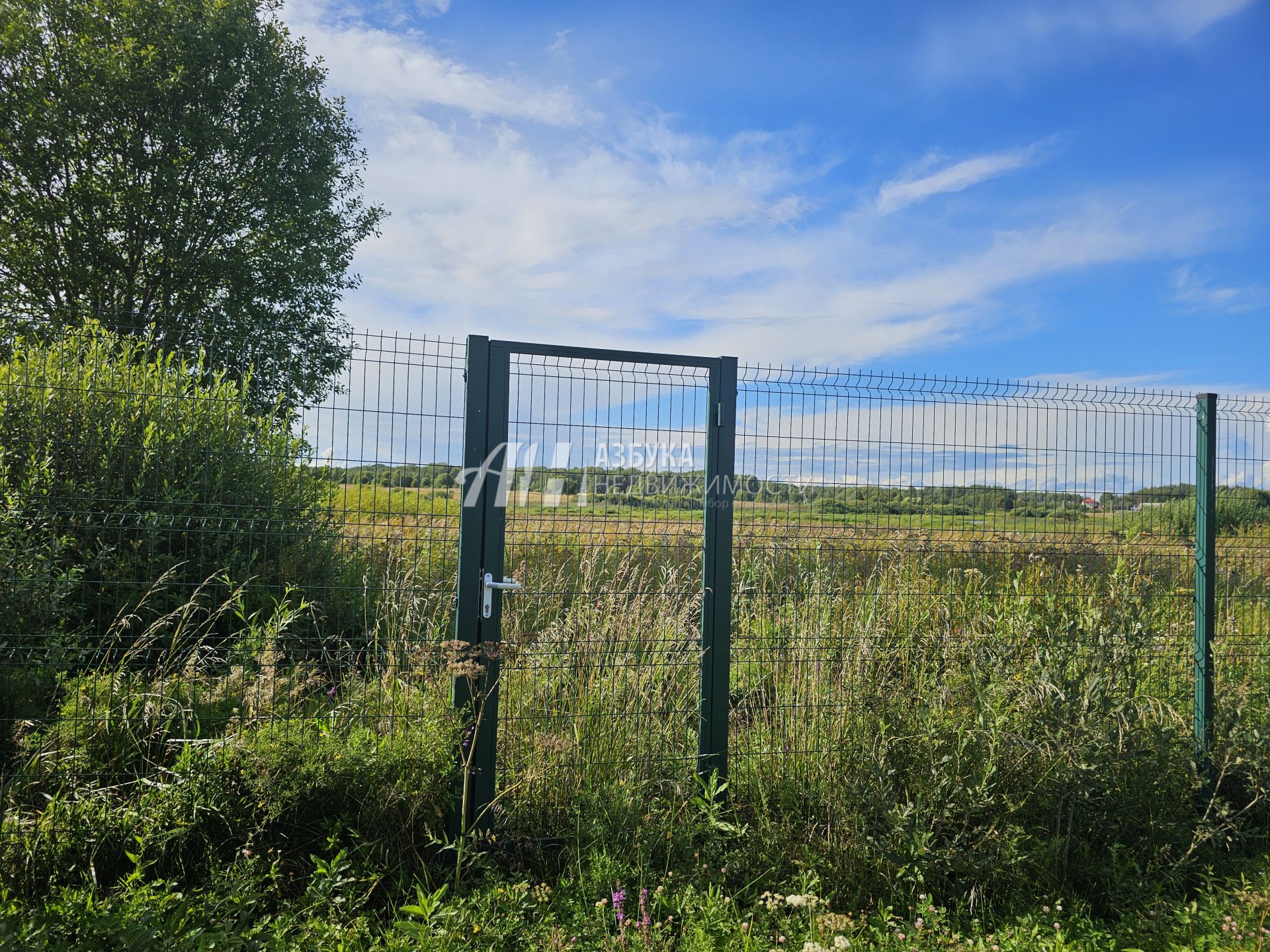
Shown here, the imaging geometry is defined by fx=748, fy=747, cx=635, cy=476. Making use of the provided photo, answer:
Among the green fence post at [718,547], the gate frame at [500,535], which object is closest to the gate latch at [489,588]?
the gate frame at [500,535]

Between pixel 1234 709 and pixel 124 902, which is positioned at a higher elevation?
pixel 1234 709

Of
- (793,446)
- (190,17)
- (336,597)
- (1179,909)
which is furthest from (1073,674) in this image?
(190,17)

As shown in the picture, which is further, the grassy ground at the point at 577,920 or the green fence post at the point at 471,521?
the green fence post at the point at 471,521

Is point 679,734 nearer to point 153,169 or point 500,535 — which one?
point 500,535

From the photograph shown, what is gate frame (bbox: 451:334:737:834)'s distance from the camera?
3.65 meters

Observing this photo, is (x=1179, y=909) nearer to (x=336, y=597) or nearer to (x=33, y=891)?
(x=336, y=597)

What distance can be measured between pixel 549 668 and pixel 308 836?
1.33 m

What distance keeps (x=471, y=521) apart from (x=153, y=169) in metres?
12.6

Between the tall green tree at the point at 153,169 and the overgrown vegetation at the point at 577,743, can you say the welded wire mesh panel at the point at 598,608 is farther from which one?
the tall green tree at the point at 153,169

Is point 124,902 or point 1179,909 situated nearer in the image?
point 124,902

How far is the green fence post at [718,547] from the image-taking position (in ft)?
13.0

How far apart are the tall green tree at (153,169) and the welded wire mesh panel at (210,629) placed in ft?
24.6

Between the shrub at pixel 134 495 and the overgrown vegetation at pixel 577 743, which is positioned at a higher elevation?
the shrub at pixel 134 495

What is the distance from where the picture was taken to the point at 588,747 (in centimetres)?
379
